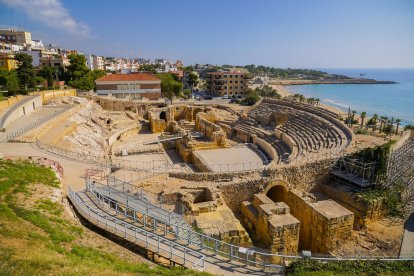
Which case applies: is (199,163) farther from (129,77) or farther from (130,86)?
(129,77)

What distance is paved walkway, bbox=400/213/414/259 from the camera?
14122 mm

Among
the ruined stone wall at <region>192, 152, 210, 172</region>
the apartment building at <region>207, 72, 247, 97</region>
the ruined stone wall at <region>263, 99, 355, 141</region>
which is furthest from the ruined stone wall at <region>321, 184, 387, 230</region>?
the apartment building at <region>207, 72, 247, 97</region>

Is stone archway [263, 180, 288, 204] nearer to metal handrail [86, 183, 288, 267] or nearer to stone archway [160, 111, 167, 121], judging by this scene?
metal handrail [86, 183, 288, 267]

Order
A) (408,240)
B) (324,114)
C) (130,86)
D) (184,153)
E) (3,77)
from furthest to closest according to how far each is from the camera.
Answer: (130,86), (3,77), (324,114), (184,153), (408,240)

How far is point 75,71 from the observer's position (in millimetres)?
53875

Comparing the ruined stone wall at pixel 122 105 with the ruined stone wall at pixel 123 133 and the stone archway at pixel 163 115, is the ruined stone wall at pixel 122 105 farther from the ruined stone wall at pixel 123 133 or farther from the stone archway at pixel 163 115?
the ruined stone wall at pixel 123 133

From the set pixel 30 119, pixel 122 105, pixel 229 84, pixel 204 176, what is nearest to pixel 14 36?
pixel 122 105

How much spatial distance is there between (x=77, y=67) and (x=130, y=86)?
448 inches

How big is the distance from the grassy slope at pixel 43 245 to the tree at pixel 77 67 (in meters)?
46.2

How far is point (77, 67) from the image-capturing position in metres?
54.5

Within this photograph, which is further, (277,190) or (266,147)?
(266,147)

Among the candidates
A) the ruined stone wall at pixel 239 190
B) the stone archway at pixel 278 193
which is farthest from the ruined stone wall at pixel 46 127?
the stone archway at pixel 278 193

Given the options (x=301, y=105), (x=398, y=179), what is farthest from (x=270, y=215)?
(x=301, y=105)

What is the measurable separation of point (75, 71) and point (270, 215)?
51.5 meters
